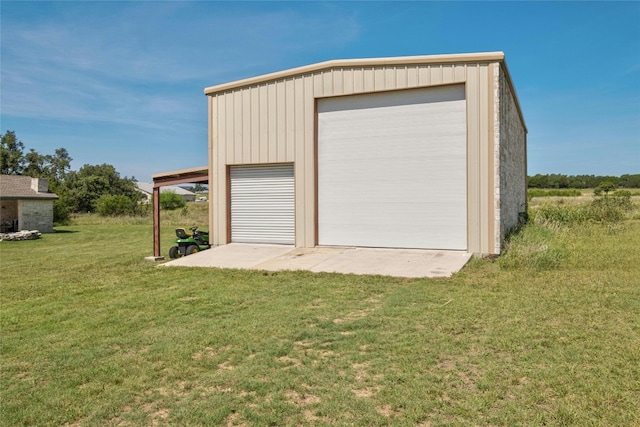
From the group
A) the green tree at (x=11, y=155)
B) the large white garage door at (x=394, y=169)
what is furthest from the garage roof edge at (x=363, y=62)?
the green tree at (x=11, y=155)

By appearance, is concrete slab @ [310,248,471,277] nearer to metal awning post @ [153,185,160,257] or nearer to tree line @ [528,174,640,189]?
metal awning post @ [153,185,160,257]

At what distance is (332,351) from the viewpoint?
4207mm

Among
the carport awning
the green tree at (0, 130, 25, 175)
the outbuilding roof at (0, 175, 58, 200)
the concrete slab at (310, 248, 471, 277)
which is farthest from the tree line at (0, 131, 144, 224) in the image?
the concrete slab at (310, 248, 471, 277)

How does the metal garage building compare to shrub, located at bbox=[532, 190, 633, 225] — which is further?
shrub, located at bbox=[532, 190, 633, 225]

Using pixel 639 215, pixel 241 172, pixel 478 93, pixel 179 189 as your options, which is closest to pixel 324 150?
pixel 241 172

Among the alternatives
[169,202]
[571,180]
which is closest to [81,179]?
[169,202]

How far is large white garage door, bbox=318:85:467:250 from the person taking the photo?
10.4 m

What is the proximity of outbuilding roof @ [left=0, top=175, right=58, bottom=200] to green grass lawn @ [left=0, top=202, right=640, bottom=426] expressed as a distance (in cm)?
1931

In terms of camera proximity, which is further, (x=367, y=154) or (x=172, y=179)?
(x=172, y=179)

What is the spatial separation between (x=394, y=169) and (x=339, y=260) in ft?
9.61

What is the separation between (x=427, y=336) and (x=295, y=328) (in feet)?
4.82

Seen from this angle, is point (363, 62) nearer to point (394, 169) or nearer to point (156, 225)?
point (394, 169)

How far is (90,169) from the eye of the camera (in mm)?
54406

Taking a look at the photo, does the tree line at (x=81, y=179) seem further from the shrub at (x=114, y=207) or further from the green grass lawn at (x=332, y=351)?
the green grass lawn at (x=332, y=351)
